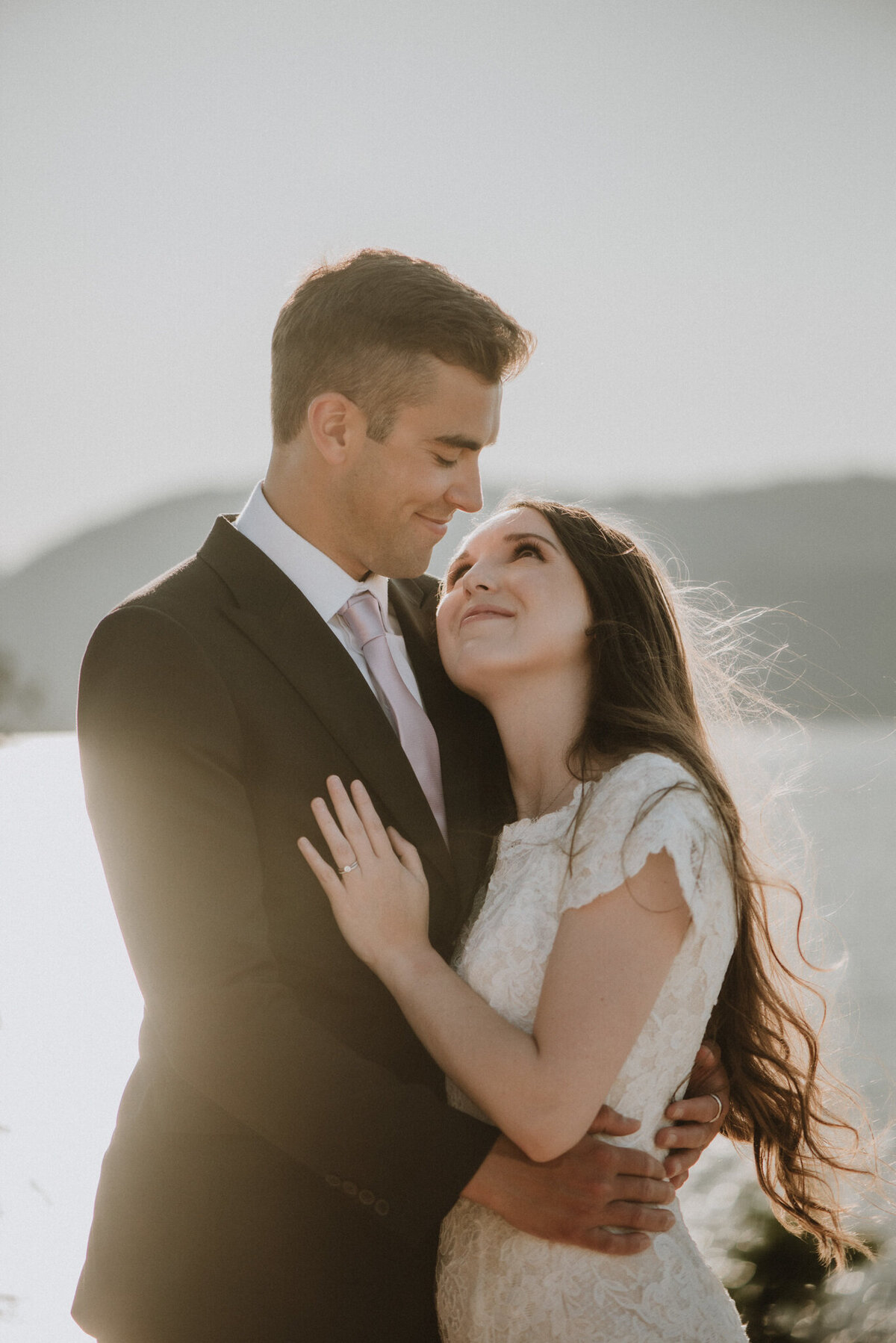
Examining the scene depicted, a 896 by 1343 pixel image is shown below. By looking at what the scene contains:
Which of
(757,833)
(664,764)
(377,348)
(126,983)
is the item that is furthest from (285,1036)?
(126,983)

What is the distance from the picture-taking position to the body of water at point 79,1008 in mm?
6043

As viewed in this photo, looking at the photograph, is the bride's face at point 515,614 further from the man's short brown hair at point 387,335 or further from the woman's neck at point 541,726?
the man's short brown hair at point 387,335

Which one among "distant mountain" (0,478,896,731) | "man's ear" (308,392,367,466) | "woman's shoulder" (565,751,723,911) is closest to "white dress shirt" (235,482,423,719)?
"man's ear" (308,392,367,466)

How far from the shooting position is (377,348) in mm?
3111

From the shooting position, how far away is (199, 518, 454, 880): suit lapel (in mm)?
2604

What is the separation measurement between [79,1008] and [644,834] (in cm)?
2500

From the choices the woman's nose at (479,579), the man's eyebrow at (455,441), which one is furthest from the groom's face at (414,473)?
the woman's nose at (479,579)

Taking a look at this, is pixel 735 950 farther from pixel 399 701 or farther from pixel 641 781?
pixel 399 701

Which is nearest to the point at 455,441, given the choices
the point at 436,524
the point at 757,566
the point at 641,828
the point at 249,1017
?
the point at 436,524

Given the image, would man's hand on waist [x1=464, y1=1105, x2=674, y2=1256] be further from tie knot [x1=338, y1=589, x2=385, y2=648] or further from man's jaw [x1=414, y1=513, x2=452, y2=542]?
man's jaw [x1=414, y1=513, x2=452, y2=542]

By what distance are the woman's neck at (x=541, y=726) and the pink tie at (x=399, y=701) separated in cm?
21

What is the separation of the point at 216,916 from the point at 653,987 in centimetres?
90

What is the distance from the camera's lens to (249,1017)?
7.27 ft

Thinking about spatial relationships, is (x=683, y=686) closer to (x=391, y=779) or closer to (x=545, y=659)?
(x=545, y=659)
